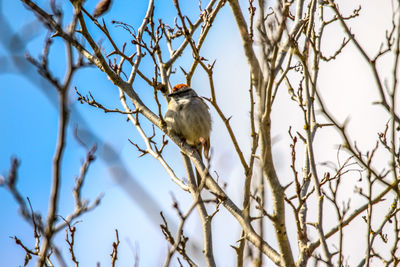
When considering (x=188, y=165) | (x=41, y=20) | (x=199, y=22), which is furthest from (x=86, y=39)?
(x=41, y=20)

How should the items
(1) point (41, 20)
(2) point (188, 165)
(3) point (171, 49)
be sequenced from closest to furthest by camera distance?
(1) point (41, 20) → (2) point (188, 165) → (3) point (171, 49)

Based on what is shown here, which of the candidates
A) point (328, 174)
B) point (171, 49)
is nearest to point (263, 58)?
point (328, 174)

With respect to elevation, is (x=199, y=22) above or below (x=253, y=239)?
above

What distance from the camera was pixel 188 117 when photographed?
277 inches

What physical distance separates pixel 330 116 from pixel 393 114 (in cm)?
47

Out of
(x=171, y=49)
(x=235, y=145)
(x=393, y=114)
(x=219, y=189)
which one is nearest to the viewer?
(x=393, y=114)

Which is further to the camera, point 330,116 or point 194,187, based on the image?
point 194,187

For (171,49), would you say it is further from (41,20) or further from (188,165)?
(41,20)

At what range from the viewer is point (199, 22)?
5891mm

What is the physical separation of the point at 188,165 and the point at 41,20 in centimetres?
370

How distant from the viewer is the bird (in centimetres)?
696

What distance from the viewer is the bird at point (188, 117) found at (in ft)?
22.8

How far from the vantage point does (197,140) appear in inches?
281

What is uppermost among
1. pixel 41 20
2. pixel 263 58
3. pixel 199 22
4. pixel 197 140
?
pixel 199 22
